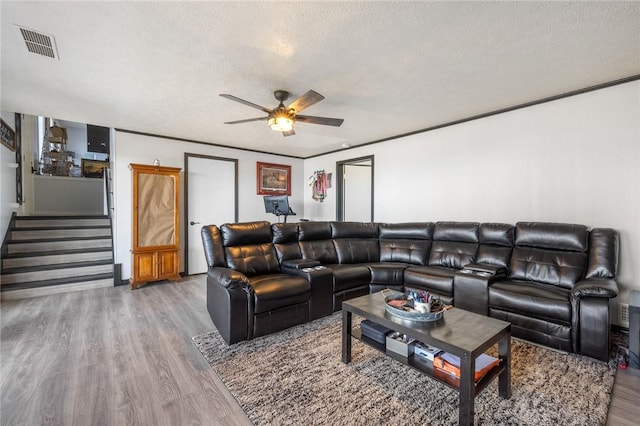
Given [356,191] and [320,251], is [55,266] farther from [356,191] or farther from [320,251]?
[356,191]

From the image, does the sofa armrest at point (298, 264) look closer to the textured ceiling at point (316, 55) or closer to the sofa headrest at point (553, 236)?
the textured ceiling at point (316, 55)

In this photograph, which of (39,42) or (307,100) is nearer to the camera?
(39,42)

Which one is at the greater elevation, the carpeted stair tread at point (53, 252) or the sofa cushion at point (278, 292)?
the carpeted stair tread at point (53, 252)

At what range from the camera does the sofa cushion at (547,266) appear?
8.75 feet

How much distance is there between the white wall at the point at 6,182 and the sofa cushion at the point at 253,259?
3770 millimetres

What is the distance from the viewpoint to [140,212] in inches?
166

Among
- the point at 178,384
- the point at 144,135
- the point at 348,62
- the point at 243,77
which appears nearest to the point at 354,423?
the point at 178,384

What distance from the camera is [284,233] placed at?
3594 mm

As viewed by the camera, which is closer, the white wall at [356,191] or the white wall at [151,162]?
the white wall at [151,162]

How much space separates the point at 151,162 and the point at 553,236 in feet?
18.8

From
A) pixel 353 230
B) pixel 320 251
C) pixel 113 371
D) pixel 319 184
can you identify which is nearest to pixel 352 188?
pixel 319 184

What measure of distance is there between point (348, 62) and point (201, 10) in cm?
119

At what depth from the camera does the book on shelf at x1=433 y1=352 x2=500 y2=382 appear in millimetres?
1597

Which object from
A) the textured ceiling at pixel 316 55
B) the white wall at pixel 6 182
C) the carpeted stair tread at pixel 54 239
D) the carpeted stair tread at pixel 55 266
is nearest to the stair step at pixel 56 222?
the white wall at pixel 6 182
